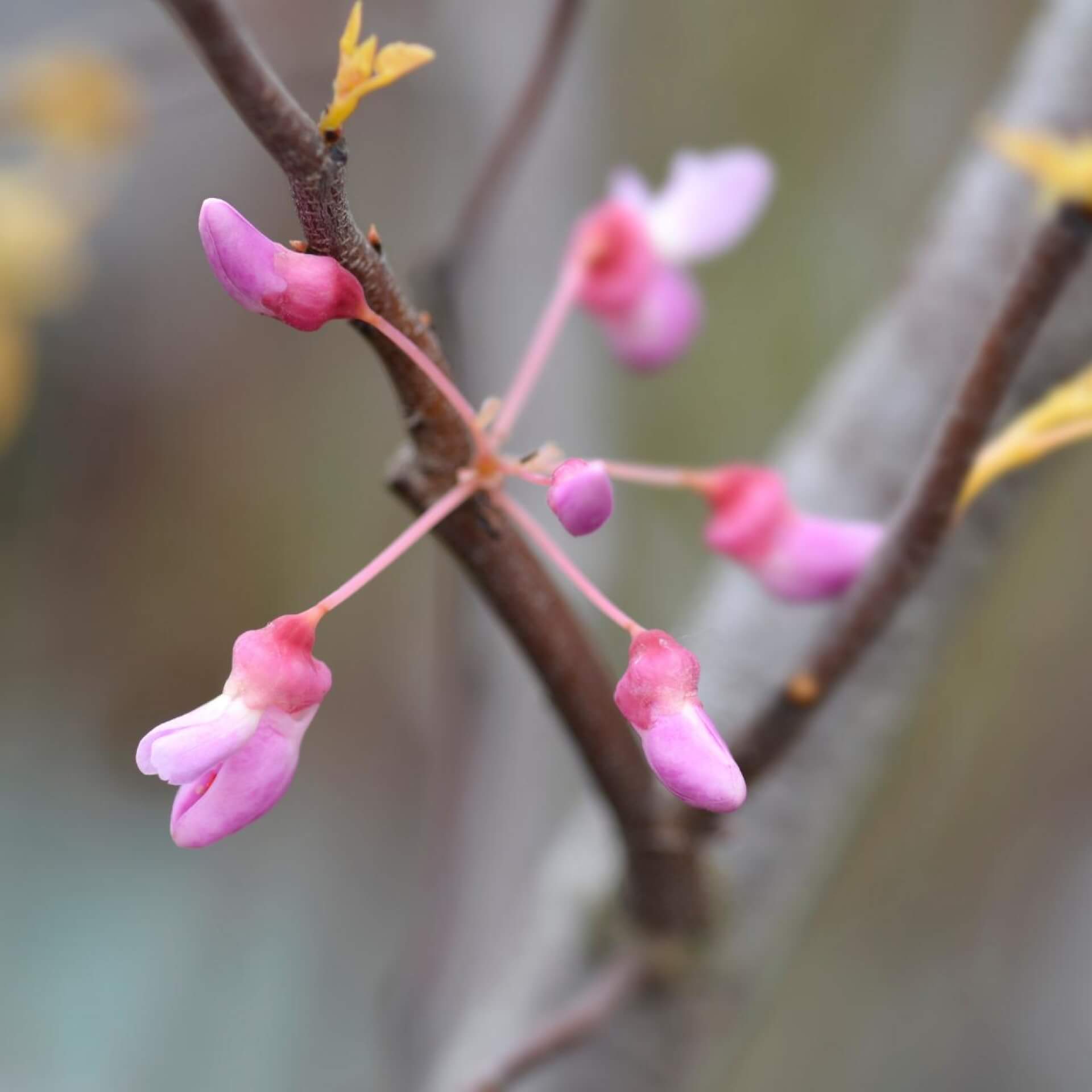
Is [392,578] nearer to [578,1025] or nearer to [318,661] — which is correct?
[578,1025]

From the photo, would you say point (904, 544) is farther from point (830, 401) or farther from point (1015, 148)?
point (830, 401)

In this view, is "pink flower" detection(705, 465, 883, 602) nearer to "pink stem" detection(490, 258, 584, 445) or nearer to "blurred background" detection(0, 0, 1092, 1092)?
"pink stem" detection(490, 258, 584, 445)

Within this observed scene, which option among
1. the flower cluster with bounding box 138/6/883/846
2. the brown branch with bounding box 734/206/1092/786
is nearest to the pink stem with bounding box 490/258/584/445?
the flower cluster with bounding box 138/6/883/846

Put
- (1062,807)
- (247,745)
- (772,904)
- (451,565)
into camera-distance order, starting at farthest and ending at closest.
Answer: (1062,807), (451,565), (772,904), (247,745)

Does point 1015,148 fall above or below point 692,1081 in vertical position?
above

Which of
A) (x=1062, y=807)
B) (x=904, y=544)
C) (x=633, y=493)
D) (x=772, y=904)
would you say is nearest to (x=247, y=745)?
(x=904, y=544)

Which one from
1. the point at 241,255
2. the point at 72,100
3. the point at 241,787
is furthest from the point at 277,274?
the point at 72,100
